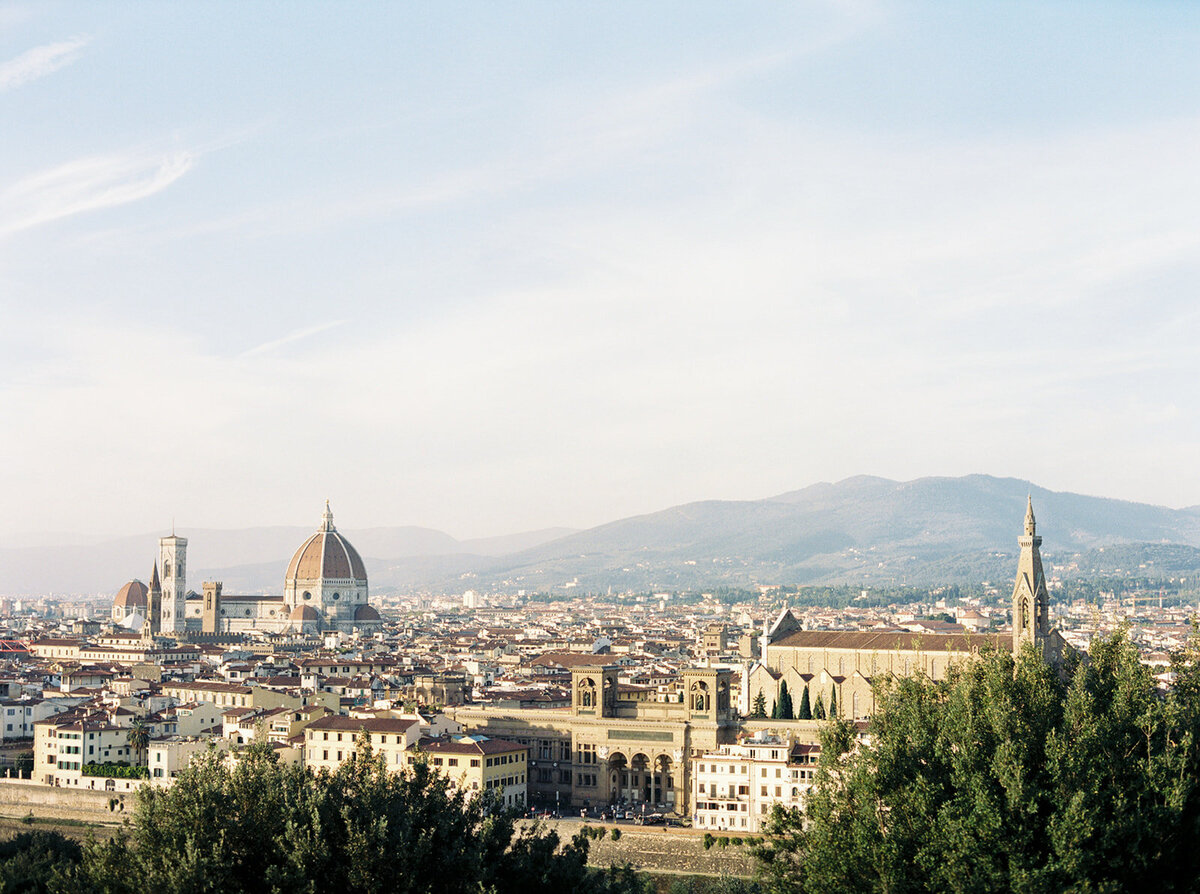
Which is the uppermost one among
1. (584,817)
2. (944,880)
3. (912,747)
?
(912,747)

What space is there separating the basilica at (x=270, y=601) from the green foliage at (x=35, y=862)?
87927 mm

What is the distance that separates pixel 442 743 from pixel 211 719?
41.2 feet

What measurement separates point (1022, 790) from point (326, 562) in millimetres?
121061

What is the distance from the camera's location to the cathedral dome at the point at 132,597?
455 feet

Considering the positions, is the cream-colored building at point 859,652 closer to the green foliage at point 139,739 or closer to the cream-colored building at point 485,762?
the cream-colored building at point 485,762

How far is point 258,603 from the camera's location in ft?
444

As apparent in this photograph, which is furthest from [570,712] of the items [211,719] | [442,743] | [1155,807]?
[1155,807]

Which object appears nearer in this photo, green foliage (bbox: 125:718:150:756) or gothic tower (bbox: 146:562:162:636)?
green foliage (bbox: 125:718:150:756)

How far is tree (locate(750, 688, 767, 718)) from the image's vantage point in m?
58.8

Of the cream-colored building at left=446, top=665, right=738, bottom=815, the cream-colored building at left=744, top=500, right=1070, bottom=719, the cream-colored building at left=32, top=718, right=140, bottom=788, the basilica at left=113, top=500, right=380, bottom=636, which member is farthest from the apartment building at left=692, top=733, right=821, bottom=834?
the basilica at left=113, top=500, right=380, bottom=636

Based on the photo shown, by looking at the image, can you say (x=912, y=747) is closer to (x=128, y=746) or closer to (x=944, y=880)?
(x=944, y=880)

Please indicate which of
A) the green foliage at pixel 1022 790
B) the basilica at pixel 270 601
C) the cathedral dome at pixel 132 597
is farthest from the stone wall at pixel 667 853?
the cathedral dome at pixel 132 597

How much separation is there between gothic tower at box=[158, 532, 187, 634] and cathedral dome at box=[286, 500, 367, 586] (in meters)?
10.3

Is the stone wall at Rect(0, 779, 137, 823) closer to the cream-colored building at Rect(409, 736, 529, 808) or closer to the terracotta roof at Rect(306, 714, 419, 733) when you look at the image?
the terracotta roof at Rect(306, 714, 419, 733)
